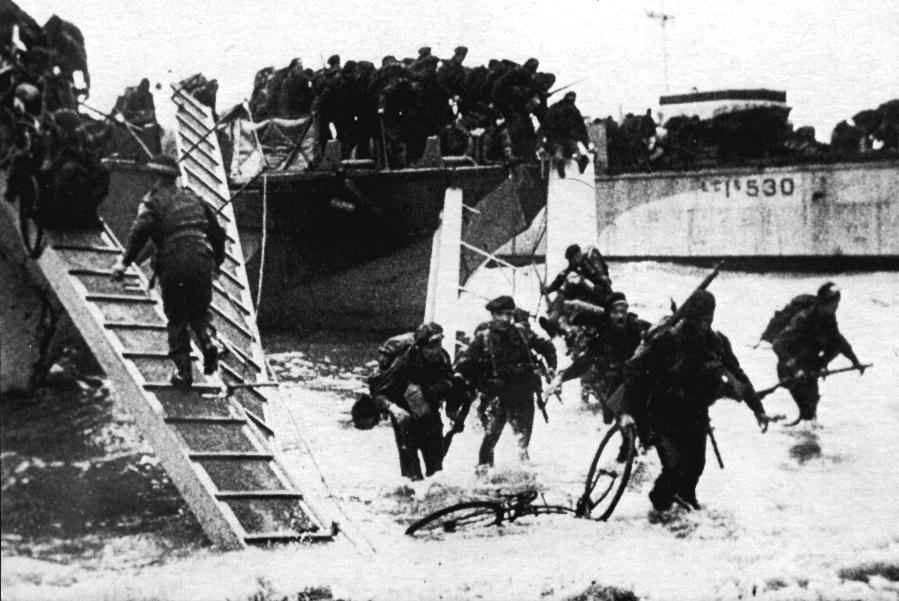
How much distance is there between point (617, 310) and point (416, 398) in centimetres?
164

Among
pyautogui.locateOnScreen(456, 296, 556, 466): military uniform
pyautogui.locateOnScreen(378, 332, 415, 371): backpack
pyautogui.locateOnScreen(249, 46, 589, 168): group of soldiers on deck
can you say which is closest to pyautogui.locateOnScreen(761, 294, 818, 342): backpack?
pyautogui.locateOnScreen(456, 296, 556, 466): military uniform

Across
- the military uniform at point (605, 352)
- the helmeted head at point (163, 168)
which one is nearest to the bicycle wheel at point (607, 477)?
the military uniform at point (605, 352)

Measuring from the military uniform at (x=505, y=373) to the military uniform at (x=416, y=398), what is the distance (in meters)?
0.30

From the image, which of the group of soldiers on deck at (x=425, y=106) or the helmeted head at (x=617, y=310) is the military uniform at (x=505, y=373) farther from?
the group of soldiers on deck at (x=425, y=106)

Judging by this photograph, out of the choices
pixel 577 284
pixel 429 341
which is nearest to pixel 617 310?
pixel 577 284

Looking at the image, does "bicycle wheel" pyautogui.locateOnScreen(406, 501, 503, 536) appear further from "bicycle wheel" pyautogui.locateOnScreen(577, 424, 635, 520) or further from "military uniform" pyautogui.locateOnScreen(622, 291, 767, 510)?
"military uniform" pyautogui.locateOnScreen(622, 291, 767, 510)

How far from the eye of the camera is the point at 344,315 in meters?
9.02

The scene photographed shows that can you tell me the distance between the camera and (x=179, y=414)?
19.6 feet

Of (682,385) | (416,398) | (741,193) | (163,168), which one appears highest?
(163,168)

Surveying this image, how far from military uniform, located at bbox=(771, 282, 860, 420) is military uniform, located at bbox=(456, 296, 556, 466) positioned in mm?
1859

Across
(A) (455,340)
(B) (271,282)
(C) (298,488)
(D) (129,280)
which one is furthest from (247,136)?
(C) (298,488)

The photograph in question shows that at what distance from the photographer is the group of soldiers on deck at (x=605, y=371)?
658cm

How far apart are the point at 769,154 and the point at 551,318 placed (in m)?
4.03

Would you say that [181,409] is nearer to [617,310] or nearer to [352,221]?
[617,310]
